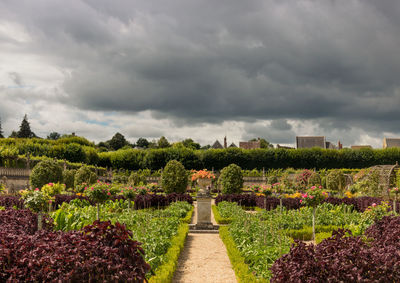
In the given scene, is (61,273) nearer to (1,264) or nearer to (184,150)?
(1,264)

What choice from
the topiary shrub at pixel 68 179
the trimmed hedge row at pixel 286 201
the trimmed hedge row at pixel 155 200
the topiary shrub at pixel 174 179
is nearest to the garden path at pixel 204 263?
the trimmed hedge row at pixel 286 201

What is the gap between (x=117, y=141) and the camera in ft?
242

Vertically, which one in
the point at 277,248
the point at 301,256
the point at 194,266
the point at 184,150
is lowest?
the point at 194,266

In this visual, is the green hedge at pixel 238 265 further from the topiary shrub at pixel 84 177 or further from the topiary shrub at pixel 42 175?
the topiary shrub at pixel 84 177

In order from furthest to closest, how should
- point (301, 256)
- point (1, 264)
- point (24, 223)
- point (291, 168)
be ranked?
point (291, 168)
point (24, 223)
point (301, 256)
point (1, 264)

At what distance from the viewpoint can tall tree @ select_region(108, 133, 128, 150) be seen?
2901 inches

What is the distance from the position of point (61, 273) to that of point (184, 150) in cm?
3525

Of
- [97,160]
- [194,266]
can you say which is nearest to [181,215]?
[194,266]

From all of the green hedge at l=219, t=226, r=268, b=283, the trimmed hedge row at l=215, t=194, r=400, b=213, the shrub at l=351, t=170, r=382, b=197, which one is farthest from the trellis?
the green hedge at l=219, t=226, r=268, b=283

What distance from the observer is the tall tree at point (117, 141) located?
73.7 metres

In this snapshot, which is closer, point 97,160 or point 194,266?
point 194,266

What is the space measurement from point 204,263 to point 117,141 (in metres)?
68.6

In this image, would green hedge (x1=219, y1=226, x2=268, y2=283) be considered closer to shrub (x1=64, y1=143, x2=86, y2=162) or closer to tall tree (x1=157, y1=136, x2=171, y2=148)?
shrub (x1=64, y1=143, x2=86, y2=162)

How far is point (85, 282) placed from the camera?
3.43 meters
